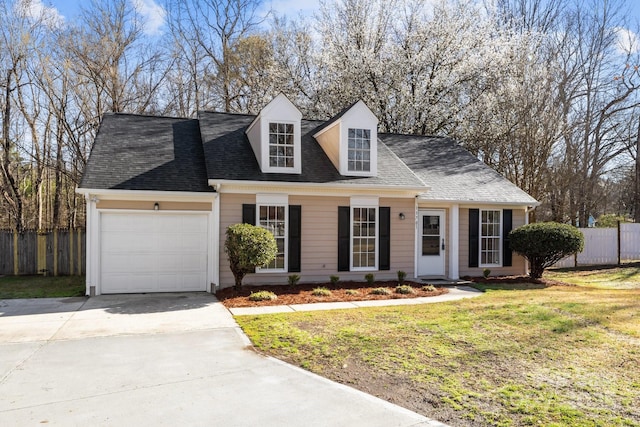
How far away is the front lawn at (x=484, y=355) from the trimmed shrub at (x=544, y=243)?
3.18m

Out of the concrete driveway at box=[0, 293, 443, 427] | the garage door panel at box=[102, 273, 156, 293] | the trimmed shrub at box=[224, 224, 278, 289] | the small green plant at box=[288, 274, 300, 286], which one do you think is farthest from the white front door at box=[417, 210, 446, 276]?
the garage door panel at box=[102, 273, 156, 293]

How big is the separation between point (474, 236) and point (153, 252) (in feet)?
29.4

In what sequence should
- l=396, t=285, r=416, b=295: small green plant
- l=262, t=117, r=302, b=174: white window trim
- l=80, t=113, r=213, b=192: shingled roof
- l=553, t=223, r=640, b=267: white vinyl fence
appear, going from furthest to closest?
l=553, t=223, r=640, b=267: white vinyl fence, l=262, t=117, r=302, b=174: white window trim, l=396, t=285, r=416, b=295: small green plant, l=80, t=113, r=213, b=192: shingled roof

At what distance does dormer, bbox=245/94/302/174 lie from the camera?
11.3 meters

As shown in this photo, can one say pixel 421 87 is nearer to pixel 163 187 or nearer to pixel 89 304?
pixel 163 187

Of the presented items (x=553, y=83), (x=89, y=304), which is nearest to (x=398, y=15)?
(x=553, y=83)

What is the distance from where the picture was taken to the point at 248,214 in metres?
10.8

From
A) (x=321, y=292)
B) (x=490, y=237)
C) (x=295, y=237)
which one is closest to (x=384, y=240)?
(x=295, y=237)

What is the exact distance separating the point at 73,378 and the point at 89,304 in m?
4.57

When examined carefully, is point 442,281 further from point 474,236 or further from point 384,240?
point 384,240

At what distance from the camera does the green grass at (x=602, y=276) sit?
41.6ft

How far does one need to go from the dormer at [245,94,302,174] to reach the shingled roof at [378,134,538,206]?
3909 millimetres

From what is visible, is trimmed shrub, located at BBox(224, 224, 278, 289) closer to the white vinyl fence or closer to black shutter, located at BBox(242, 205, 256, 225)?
black shutter, located at BBox(242, 205, 256, 225)

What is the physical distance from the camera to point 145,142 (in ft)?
39.9
